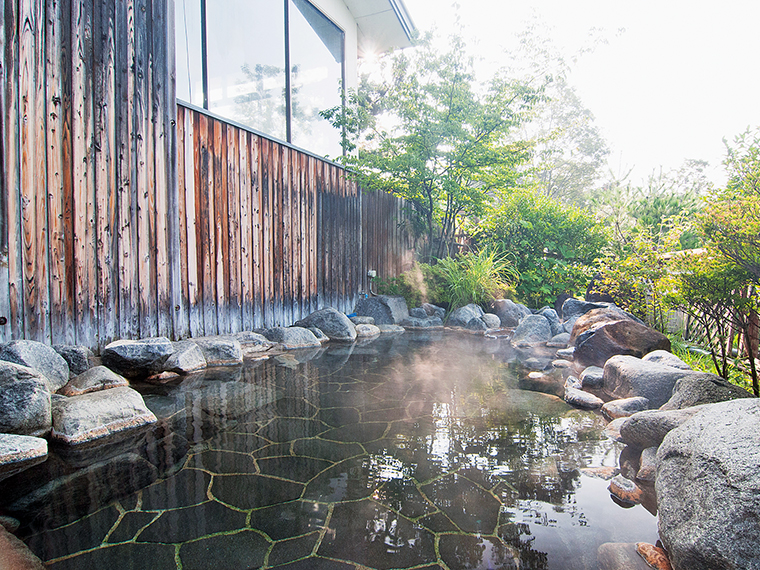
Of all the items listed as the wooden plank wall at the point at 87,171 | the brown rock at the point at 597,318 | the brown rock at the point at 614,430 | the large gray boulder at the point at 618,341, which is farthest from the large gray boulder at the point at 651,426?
the wooden plank wall at the point at 87,171

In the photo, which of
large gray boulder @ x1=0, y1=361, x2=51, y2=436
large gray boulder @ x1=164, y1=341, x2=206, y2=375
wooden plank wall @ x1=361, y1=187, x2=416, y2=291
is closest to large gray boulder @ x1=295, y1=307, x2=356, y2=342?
wooden plank wall @ x1=361, y1=187, x2=416, y2=291

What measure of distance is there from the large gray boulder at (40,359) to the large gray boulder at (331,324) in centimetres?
339

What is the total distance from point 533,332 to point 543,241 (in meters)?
3.92

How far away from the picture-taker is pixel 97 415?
2.73 meters

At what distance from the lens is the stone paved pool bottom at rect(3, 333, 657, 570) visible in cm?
163

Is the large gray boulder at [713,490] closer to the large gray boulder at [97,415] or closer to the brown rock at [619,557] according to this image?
the brown rock at [619,557]

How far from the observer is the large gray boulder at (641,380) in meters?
3.14

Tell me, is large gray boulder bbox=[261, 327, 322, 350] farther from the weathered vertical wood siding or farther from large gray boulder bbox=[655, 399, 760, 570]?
large gray boulder bbox=[655, 399, 760, 570]

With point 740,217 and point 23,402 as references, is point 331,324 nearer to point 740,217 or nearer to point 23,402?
point 23,402

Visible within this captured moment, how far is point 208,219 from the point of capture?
515 cm

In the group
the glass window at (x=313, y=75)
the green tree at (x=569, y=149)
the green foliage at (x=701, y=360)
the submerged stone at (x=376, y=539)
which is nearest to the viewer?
the submerged stone at (x=376, y=539)

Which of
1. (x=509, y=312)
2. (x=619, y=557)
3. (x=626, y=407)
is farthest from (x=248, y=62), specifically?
(x=619, y=557)

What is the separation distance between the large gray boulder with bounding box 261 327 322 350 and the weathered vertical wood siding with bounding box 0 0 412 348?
288 mm

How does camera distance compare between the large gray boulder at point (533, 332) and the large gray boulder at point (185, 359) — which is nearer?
the large gray boulder at point (185, 359)
